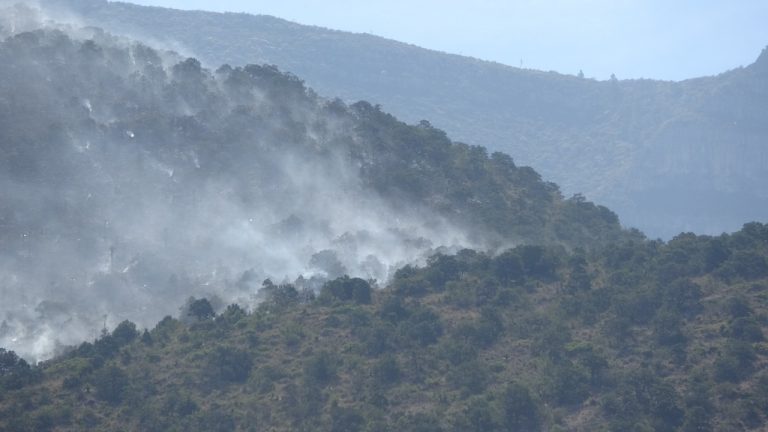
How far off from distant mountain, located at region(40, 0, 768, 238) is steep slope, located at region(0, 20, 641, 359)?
51015mm

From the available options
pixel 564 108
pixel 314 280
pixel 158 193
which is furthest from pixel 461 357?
pixel 564 108

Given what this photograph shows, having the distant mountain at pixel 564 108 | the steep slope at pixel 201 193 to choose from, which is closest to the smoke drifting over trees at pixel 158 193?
the steep slope at pixel 201 193

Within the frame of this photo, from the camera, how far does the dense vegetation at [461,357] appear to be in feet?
143

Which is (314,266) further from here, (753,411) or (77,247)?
(753,411)

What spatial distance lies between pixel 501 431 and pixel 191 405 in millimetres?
12805

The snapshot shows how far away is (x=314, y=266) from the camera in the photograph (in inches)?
2618

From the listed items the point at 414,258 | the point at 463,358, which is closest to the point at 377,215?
the point at 414,258

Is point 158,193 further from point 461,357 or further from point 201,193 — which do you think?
point 461,357

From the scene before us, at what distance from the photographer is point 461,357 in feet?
160

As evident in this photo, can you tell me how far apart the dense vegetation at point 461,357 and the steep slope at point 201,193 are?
8.09m

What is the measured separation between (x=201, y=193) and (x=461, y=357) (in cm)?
3093

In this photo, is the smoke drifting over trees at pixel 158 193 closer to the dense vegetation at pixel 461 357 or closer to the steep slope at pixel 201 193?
the steep slope at pixel 201 193

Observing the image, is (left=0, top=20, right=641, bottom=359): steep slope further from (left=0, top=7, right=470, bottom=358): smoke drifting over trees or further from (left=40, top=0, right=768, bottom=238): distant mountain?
(left=40, top=0, right=768, bottom=238): distant mountain

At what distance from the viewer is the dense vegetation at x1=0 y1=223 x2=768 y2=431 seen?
43.5 m
